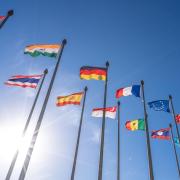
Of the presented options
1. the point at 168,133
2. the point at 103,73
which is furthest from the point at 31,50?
the point at 168,133

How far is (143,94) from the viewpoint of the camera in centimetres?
1958

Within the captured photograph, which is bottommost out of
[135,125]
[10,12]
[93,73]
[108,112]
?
[135,125]

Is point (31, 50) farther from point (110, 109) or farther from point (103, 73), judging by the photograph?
point (110, 109)

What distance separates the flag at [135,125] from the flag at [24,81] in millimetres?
9172

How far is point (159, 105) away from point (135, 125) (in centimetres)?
278

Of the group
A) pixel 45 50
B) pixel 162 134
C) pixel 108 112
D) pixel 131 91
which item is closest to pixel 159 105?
pixel 131 91

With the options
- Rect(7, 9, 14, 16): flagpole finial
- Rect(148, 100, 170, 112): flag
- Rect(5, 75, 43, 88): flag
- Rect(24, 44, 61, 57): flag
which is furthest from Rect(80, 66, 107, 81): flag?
Rect(7, 9, 14, 16): flagpole finial

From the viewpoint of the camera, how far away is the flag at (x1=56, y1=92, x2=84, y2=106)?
20.7m

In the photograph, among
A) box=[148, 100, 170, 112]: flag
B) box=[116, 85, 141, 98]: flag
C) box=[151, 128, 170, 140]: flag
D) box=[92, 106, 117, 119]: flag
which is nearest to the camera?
box=[116, 85, 141, 98]: flag

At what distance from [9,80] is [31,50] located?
336cm

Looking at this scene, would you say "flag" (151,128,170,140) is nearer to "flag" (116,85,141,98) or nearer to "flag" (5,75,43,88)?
"flag" (116,85,141,98)

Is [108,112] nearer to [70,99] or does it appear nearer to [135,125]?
[135,125]

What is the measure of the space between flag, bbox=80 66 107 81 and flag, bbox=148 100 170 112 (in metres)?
5.23

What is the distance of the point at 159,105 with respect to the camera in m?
21.2
